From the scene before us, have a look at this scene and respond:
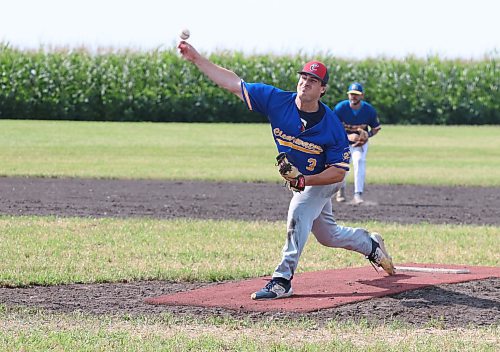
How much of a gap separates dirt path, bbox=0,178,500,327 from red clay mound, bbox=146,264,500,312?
17 centimetres

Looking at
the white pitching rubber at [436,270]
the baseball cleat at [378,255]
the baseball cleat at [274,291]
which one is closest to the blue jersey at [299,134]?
the baseball cleat at [274,291]

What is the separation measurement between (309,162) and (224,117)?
4295 centimetres

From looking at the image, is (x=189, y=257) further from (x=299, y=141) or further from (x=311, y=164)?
(x=299, y=141)

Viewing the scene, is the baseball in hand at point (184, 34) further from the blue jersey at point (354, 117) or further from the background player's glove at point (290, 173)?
the blue jersey at point (354, 117)

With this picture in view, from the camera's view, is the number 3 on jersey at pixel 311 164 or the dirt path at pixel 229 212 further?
the number 3 on jersey at pixel 311 164

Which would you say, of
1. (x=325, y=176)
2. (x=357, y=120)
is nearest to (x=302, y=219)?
(x=325, y=176)

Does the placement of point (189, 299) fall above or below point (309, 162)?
below

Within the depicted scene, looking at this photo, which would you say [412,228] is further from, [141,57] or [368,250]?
[141,57]

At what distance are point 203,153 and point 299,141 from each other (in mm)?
23846

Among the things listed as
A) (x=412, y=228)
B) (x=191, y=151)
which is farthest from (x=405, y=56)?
(x=412, y=228)

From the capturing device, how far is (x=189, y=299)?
360 inches

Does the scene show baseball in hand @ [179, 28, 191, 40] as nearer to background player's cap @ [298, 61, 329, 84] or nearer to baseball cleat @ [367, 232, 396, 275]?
background player's cap @ [298, 61, 329, 84]

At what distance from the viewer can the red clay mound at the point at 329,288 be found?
8.91 metres

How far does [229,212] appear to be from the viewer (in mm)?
17281
